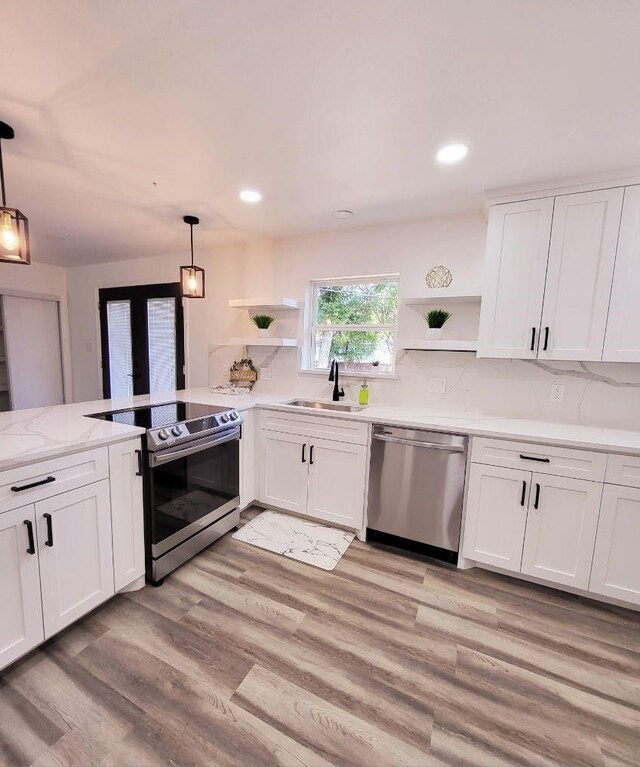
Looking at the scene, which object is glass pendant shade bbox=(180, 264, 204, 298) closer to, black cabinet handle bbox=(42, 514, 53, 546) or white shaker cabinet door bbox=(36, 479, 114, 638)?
white shaker cabinet door bbox=(36, 479, 114, 638)

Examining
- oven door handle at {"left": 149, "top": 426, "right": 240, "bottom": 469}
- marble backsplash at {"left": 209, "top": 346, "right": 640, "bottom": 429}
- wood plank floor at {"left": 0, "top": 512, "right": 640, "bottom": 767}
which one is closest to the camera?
wood plank floor at {"left": 0, "top": 512, "right": 640, "bottom": 767}

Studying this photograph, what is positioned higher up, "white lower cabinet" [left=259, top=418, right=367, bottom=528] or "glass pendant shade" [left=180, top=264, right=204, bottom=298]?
"glass pendant shade" [left=180, top=264, right=204, bottom=298]

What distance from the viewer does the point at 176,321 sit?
12.5 ft

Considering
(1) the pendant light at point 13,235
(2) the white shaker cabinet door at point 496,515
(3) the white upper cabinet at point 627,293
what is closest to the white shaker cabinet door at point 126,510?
(1) the pendant light at point 13,235

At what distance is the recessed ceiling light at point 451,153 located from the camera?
1.71 metres

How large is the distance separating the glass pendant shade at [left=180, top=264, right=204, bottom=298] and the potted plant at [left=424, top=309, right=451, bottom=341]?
176 cm

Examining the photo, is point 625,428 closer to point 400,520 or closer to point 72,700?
point 400,520

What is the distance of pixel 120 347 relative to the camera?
14.0ft

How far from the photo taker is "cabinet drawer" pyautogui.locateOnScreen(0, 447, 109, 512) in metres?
1.29

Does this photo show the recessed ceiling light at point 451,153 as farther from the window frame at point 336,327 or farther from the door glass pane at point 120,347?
the door glass pane at point 120,347

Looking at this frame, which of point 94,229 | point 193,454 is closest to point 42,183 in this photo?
point 94,229

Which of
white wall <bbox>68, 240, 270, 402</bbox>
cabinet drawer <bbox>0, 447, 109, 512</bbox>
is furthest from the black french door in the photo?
cabinet drawer <bbox>0, 447, 109, 512</bbox>

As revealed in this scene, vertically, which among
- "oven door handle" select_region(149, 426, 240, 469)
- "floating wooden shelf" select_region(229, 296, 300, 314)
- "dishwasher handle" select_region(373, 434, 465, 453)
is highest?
"floating wooden shelf" select_region(229, 296, 300, 314)

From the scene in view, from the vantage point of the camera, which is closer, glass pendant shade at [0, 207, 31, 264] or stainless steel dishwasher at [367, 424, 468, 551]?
glass pendant shade at [0, 207, 31, 264]
